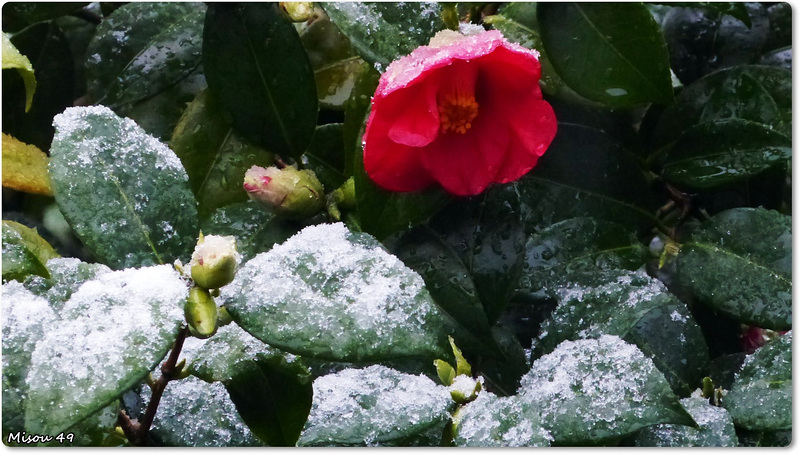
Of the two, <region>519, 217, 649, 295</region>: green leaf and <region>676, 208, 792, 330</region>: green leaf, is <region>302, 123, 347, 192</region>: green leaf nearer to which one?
<region>519, 217, 649, 295</region>: green leaf

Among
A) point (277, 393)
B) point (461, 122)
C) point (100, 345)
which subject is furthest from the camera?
point (461, 122)

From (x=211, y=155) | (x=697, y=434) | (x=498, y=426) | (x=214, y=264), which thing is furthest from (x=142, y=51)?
(x=697, y=434)

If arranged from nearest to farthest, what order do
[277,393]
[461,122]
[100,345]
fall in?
[100,345] → [277,393] → [461,122]

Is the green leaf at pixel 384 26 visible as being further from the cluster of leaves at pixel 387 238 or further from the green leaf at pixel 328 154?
the green leaf at pixel 328 154

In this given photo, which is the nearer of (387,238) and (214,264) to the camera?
(214,264)

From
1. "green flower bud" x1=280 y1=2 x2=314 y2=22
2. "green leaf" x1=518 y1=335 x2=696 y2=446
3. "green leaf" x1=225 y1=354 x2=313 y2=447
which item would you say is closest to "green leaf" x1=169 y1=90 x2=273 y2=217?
"green flower bud" x1=280 y1=2 x2=314 y2=22

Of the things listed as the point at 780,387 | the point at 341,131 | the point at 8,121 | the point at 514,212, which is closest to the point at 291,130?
the point at 341,131

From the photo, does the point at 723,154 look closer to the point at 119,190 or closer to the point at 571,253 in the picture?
A: the point at 571,253
